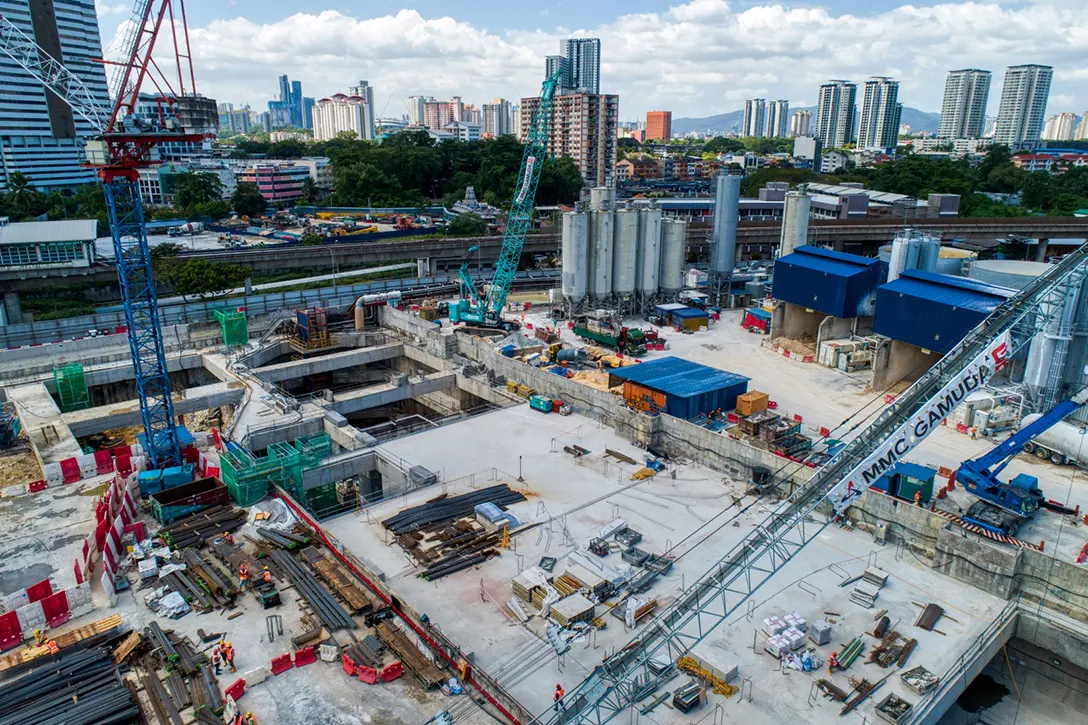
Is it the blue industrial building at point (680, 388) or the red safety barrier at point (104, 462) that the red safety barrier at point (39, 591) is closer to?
the red safety barrier at point (104, 462)

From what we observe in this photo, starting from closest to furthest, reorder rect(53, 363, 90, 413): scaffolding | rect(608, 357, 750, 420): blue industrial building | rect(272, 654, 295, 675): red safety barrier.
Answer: rect(272, 654, 295, 675): red safety barrier, rect(608, 357, 750, 420): blue industrial building, rect(53, 363, 90, 413): scaffolding

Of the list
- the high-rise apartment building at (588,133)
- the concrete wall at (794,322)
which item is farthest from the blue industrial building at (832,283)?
the high-rise apartment building at (588,133)

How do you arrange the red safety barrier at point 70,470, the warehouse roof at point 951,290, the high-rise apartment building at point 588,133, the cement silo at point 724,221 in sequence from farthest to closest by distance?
1. the high-rise apartment building at point 588,133
2. the cement silo at point 724,221
3. the warehouse roof at point 951,290
4. the red safety barrier at point 70,470

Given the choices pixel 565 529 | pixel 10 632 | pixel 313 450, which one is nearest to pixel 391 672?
pixel 565 529

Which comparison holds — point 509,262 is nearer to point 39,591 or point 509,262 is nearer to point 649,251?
point 649,251

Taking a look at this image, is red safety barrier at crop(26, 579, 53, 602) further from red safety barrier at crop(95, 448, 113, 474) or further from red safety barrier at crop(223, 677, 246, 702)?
red safety barrier at crop(95, 448, 113, 474)

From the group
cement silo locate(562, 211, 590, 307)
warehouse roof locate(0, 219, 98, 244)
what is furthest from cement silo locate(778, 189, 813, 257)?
warehouse roof locate(0, 219, 98, 244)

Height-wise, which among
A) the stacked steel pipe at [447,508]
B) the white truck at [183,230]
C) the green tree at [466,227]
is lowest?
the stacked steel pipe at [447,508]

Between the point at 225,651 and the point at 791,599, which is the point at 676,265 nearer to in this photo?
the point at 791,599
